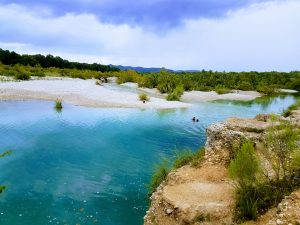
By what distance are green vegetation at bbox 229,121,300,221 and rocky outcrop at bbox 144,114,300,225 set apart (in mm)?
794

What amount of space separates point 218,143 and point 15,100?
41065mm

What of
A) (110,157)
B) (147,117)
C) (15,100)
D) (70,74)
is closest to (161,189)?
(110,157)

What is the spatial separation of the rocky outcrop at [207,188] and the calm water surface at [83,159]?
2097 millimetres

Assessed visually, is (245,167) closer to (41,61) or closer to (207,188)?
(207,188)

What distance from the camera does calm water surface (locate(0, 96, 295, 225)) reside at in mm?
18094

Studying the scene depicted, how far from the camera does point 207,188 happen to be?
1714 centimetres

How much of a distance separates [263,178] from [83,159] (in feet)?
48.5

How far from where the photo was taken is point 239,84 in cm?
10650

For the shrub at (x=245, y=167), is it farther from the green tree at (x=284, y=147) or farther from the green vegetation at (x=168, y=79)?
the green vegetation at (x=168, y=79)

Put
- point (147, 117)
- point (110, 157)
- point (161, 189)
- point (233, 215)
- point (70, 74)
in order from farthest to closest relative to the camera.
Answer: point (70, 74) → point (147, 117) → point (110, 157) → point (161, 189) → point (233, 215)

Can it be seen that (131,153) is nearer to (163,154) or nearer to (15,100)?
(163,154)

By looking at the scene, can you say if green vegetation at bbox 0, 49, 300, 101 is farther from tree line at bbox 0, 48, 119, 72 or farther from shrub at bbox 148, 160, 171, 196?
shrub at bbox 148, 160, 171, 196

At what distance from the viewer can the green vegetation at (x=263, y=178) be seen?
14.1 meters

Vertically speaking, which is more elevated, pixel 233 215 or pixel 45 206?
pixel 233 215
